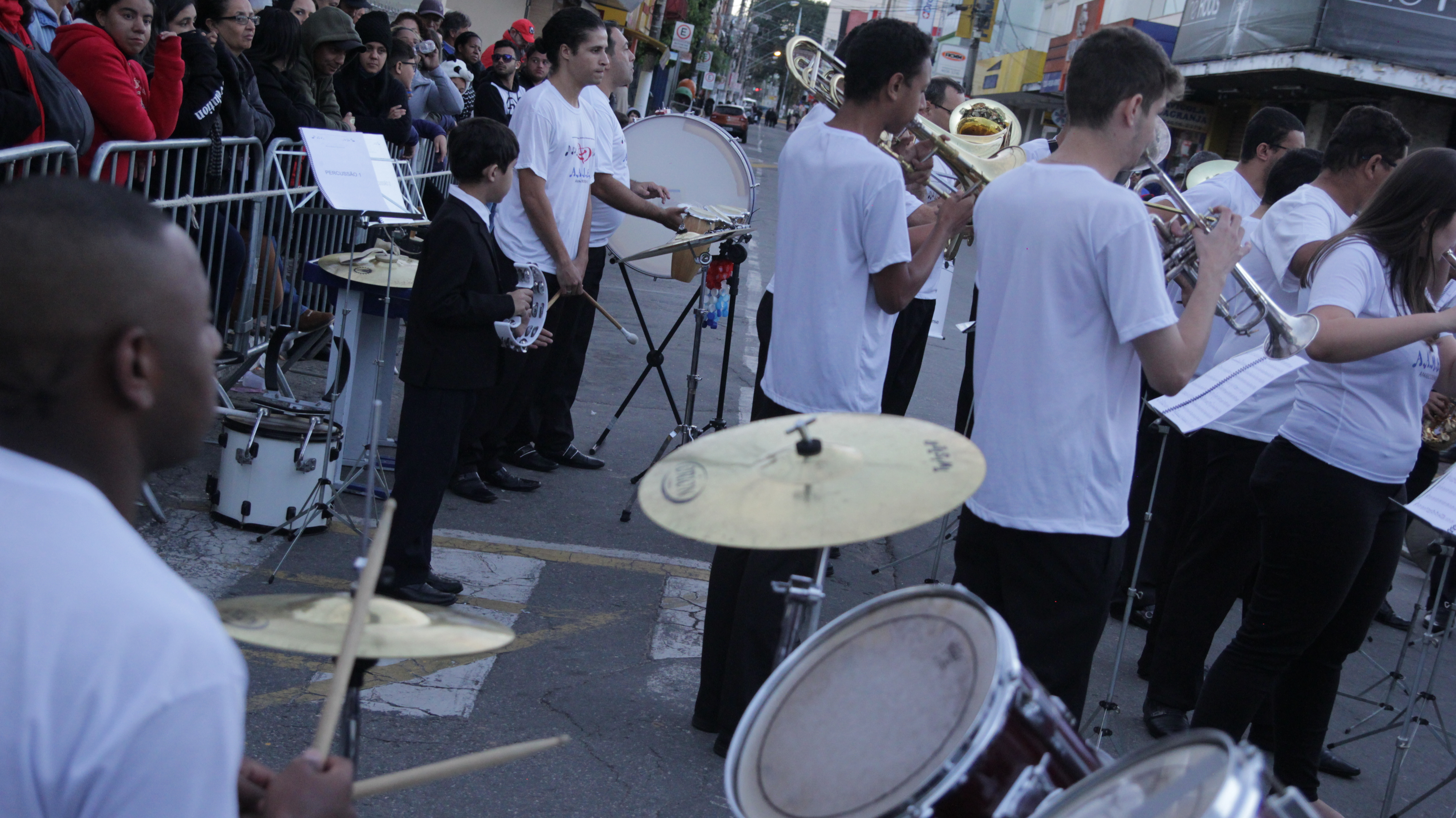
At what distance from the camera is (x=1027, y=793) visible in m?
1.74

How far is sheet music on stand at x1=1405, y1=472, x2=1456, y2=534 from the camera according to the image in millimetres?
3102

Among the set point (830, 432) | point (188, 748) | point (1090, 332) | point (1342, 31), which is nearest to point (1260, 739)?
point (1090, 332)

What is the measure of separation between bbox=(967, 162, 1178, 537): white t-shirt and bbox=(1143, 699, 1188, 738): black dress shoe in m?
1.73

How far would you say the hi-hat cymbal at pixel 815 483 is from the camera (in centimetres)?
189

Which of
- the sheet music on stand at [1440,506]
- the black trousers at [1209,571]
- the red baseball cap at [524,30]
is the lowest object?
the black trousers at [1209,571]

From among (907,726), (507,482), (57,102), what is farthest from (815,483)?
(57,102)

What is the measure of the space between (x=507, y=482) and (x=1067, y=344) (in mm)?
3499

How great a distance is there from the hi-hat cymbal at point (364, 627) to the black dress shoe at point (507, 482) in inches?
151

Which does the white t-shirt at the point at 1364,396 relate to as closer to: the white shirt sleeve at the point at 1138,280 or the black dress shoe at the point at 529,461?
the white shirt sleeve at the point at 1138,280

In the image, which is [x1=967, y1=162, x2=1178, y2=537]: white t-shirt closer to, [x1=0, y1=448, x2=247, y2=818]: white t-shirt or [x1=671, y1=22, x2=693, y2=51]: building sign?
[x1=0, y1=448, x2=247, y2=818]: white t-shirt

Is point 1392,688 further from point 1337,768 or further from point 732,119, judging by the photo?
point 732,119

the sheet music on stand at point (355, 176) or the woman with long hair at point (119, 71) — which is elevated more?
the woman with long hair at point (119, 71)

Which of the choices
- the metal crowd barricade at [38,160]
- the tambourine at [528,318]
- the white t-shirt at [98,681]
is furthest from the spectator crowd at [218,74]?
the white t-shirt at [98,681]

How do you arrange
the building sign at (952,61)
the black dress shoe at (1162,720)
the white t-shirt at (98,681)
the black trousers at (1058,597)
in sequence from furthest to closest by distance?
1. the building sign at (952,61)
2. the black dress shoe at (1162,720)
3. the black trousers at (1058,597)
4. the white t-shirt at (98,681)
